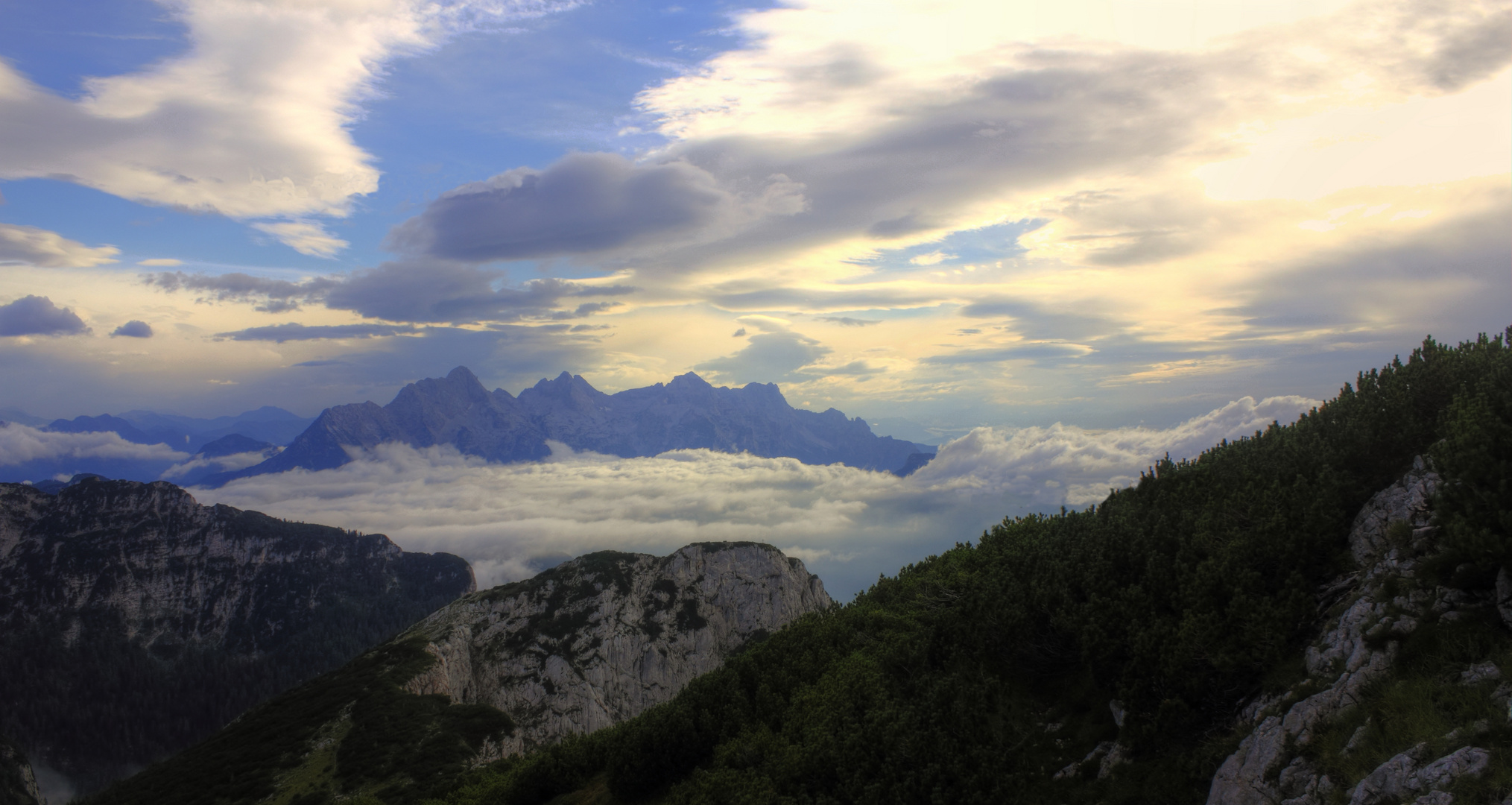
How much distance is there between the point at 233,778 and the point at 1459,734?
389 ft

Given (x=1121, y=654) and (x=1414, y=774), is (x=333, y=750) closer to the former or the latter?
(x=1121, y=654)

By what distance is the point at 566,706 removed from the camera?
150m

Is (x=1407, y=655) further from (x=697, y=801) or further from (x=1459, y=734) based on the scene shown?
(x=697, y=801)

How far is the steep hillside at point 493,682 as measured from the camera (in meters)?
86.4

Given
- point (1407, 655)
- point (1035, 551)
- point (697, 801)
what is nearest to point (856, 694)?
point (697, 801)

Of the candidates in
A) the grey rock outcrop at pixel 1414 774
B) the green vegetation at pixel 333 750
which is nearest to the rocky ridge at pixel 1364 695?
the grey rock outcrop at pixel 1414 774

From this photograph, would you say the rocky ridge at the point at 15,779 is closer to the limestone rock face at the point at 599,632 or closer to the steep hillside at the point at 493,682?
the steep hillside at the point at 493,682

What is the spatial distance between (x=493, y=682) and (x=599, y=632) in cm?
2809

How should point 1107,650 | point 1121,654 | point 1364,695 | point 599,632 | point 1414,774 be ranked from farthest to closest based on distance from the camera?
point 599,632
point 1121,654
point 1107,650
point 1364,695
point 1414,774

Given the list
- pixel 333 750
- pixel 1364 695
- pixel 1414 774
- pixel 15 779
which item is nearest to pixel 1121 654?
pixel 1364 695

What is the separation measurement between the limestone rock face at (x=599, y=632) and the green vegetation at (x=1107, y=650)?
371 feet

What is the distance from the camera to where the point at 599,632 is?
169 meters

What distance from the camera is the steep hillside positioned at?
86375 mm

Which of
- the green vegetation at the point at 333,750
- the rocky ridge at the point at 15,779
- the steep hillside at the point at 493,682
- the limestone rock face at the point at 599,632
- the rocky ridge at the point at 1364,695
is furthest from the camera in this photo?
the rocky ridge at the point at 15,779
